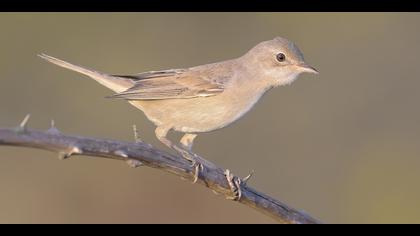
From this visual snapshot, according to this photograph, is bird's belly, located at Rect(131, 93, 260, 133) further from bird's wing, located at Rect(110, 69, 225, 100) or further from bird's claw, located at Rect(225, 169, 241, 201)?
bird's claw, located at Rect(225, 169, 241, 201)

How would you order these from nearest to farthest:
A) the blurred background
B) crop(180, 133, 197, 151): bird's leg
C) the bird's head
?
the bird's head < crop(180, 133, 197, 151): bird's leg < the blurred background

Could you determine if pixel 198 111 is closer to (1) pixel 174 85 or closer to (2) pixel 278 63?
(1) pixel 174 85

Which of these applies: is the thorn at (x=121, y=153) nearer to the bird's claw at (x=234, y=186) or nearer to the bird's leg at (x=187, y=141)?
the bird's claw at (x=234, y=186)

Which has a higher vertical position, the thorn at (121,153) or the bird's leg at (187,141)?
the bird's leg at (187,141)

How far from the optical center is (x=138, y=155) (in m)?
4.02

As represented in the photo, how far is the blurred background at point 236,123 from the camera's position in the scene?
8.80 meters

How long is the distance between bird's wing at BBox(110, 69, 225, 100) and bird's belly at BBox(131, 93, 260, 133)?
60 mm

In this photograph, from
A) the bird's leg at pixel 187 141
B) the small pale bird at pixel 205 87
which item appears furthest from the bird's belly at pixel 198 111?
the bird's leg at pixel 187 141

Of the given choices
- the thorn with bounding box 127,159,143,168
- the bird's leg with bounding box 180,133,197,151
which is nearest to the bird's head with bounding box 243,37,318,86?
the bird's leg with bounding box 180,133,197,151

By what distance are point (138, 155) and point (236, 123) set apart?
695 centimetres

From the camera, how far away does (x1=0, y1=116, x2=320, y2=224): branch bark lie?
341 centimetres

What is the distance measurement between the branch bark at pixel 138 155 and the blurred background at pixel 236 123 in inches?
131
